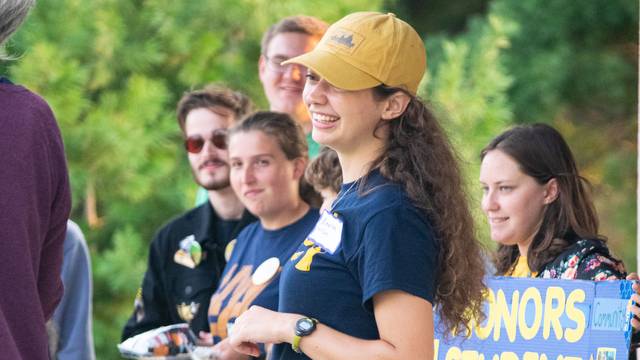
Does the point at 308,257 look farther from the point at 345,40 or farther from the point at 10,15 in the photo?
the point at 10,15

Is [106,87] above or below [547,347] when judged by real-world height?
above

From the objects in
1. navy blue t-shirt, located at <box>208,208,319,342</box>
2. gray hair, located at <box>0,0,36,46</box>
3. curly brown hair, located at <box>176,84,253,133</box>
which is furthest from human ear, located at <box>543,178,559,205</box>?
gray hair, located at <box>0,0,36,46</box>

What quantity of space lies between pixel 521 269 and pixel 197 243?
4.53 feet

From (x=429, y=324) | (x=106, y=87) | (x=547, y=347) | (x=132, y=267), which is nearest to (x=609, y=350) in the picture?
(x=547, y=347)

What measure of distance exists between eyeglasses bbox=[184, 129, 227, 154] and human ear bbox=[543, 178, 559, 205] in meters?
1.52

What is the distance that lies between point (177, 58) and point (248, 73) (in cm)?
48

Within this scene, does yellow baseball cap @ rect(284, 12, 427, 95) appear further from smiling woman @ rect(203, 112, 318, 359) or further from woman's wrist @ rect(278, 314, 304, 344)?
Result: smiling woman @ rect(203, 112, 318, 359)

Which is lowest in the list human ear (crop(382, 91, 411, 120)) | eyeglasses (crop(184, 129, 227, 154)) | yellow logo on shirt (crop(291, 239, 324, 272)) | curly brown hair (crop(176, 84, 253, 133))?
yellow logo on shirt (crop(291, 239, 324, 272))

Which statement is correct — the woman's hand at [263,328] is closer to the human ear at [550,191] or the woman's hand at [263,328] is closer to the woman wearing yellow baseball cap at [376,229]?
the woman wearing yellow baseball cap at [376,229]

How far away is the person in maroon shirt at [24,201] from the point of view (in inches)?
111

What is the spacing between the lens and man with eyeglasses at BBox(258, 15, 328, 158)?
5.46m

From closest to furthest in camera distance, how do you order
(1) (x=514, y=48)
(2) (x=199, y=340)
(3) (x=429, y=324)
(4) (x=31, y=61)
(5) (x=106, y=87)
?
(3) (x=429, y=324) → (2) (x=199, y=340) → (4) (x=31, y=61) → (5) (x=106, y=87) → (1) (x=514, y=48)

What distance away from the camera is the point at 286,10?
825 cm

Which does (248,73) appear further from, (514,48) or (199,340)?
(199,340)
